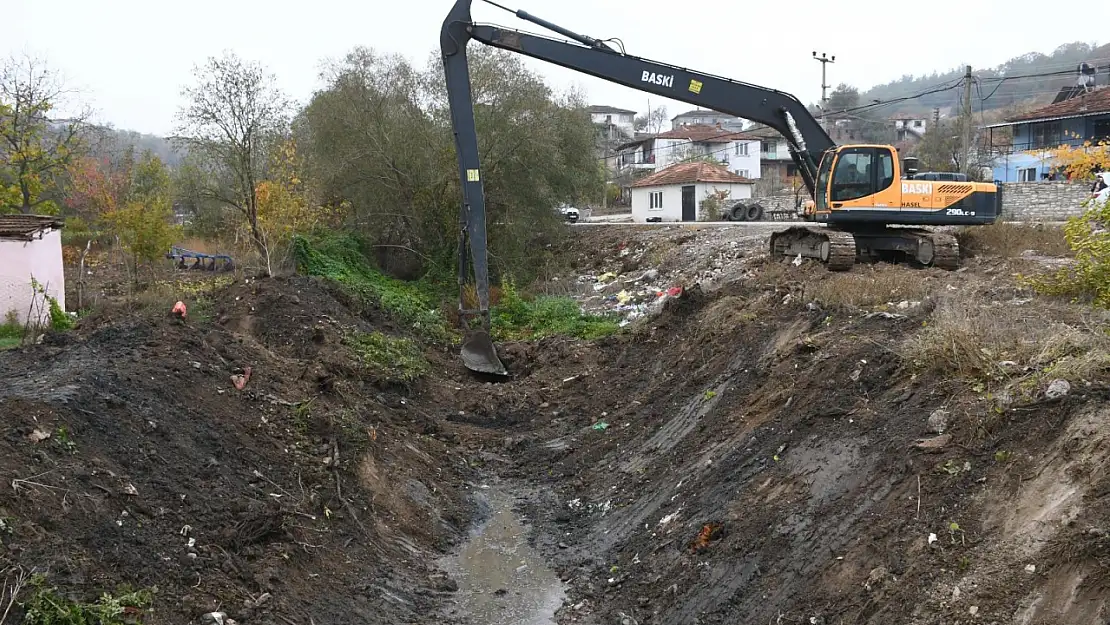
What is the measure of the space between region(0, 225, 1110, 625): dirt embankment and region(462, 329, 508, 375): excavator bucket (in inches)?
94.7

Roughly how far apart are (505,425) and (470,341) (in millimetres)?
3104

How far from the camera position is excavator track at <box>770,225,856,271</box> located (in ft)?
47.3

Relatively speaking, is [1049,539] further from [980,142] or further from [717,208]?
[980,142]

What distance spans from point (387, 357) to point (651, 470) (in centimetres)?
571

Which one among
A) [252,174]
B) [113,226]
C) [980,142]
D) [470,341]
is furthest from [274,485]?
[980,142]

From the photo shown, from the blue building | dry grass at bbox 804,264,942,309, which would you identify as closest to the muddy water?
dry grass at bbox 804,264,942,309

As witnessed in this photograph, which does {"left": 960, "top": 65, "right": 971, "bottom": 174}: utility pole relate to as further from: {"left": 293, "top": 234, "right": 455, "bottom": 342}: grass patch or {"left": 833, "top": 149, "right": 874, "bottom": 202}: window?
{"left": 293, "top": 234, "right": 455, "bottom": 342}: grass patch

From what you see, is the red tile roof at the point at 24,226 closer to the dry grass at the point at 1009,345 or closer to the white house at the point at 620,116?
the dry grass at the point at 1009,345

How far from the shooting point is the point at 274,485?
8164 mm

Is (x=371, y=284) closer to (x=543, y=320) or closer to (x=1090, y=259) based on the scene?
(x=543, y=320)

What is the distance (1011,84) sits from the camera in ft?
414

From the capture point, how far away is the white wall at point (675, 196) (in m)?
39.8

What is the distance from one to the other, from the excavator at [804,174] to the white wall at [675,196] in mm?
23562

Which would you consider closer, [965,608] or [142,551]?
[965,608]
